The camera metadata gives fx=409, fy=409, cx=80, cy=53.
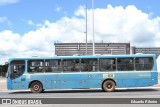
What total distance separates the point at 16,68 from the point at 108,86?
21.3ft

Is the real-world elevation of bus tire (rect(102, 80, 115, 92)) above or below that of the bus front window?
below

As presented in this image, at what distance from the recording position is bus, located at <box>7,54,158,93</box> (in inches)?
1085

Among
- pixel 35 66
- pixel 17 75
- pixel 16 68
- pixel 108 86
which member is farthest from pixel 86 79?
pixel 16 68

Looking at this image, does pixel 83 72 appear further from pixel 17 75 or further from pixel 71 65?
pixel 17 75

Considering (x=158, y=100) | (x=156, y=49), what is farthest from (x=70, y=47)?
(x=158, y=100)

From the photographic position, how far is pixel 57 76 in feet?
91.7

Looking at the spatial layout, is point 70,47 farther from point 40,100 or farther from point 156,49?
point 40,100

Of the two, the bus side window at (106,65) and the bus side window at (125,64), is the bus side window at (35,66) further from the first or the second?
the bus side window at (125,64)

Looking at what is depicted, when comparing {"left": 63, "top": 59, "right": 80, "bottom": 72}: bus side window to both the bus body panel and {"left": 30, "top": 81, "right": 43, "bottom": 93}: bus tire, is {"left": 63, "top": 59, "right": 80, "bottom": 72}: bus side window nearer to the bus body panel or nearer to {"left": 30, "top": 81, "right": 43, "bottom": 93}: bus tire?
the bus body panel

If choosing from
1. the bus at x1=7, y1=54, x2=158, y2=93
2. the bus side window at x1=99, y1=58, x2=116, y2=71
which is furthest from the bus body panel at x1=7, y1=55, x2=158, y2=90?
the bus side window at x1=99, y1=58, x2=116, y2=71

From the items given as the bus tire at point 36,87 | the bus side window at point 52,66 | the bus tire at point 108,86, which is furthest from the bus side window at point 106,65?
the bus tire at point 36,87

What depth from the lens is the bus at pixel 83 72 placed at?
27562mm

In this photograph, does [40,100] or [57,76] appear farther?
[57,76]

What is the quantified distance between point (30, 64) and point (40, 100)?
1711 cm
